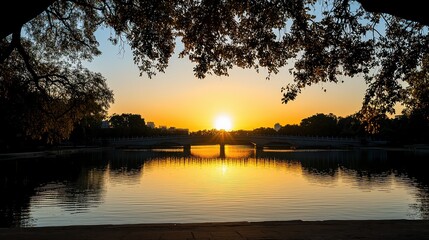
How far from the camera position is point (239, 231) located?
10461 millimetres

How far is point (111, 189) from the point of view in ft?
135

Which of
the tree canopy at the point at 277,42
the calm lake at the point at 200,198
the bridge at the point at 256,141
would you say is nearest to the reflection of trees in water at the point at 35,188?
the calm lake at the point at 200,198

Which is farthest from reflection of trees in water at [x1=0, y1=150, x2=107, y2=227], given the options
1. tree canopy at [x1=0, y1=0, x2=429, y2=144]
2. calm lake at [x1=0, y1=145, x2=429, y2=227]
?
tree canopy at [x1=0, y1=0, x2=429, y2=144]

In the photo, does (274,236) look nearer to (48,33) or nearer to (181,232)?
(181,232)

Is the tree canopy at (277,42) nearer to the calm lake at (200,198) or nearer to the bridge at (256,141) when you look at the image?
the calm lake at (200,198)

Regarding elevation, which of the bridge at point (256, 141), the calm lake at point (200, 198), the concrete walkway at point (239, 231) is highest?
the bridge at point (256, 141)

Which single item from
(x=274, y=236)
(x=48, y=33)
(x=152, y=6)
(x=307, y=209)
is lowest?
(x=307, y=209)

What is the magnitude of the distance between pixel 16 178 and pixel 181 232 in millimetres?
42025

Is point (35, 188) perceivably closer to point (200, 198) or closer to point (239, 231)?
point (200, 198)

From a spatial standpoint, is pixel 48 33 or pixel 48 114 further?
pixel 48 114

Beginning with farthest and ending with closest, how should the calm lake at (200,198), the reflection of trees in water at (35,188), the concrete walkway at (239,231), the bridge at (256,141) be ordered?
the bridge at (256,141)
the reflection of trees in water at (35,188)
the calm lake at (200,198)
the concrete walkway at (239,231)

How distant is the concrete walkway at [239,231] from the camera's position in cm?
996

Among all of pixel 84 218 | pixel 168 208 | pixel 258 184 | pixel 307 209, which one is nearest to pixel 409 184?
pixel 258 184

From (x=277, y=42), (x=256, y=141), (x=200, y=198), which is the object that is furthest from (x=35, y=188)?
(x=256, y=141)
